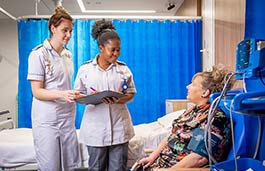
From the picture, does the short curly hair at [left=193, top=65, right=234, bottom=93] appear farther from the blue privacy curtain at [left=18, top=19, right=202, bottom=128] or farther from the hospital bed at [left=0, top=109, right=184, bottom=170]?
the blue privacy curtain at [left=18, top=19, right=202, bottom=128]

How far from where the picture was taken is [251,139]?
4.91 feet

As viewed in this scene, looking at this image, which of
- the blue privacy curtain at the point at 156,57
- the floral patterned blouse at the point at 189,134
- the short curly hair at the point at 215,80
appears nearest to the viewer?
the floral patterned blouse at the point at 189,134

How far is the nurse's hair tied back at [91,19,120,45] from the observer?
6.54ft

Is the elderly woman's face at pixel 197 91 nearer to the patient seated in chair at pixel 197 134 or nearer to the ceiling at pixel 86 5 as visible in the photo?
the patient seated in chair at pixel 197 134

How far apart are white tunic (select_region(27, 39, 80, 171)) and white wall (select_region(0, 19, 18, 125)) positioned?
467 cm

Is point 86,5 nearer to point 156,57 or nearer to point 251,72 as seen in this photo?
point 156,57

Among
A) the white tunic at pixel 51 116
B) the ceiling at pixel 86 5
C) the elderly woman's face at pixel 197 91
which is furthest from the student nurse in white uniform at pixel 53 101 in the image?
the ceiling at pixel 86 5

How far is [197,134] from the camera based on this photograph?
158cm

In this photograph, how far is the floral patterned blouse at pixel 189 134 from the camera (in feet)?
4.99

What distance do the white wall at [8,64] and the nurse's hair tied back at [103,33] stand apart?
449cm

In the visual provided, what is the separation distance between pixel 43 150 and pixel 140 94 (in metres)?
2.23

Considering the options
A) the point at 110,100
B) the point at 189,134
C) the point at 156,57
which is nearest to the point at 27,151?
the point at 110,100

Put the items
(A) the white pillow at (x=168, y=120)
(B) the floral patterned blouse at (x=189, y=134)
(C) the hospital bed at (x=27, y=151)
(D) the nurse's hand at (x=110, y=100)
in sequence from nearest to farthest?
(B) the floral patterned blouse at (x=189, y=134) → (D) the nurse's hand at (x=110, y=100) → (C) the hospital bed at (x=27, y=151) → (A) the white pillow at (x=168, y=120)

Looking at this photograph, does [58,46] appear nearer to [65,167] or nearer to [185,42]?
[65,167]
